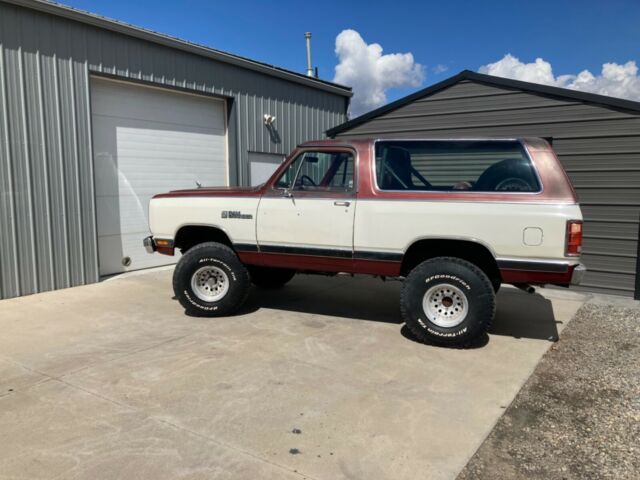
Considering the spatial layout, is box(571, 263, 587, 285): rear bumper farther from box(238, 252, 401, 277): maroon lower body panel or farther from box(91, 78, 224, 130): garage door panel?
box(91, 78, 224, 130): garage door panel

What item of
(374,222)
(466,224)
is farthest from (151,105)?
(466,224)

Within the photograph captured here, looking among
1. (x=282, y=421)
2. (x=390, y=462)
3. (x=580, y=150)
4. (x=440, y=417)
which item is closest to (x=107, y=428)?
(x=282, y=421)

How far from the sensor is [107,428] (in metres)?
3.29

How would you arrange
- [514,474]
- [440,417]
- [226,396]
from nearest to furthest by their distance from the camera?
[514,474], [440,417], [226,396]

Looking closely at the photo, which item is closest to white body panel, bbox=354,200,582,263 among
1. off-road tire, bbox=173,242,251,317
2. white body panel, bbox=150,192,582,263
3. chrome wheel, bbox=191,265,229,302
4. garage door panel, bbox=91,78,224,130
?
white body panel, bbox=150,192,582,263

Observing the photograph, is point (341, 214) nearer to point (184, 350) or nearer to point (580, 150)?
point (184, 350)

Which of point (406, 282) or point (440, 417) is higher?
point (406, 282)

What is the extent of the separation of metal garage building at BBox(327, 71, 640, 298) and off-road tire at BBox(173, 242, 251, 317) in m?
3.58

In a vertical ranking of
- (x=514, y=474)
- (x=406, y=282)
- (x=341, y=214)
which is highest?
(x=341, y=214)

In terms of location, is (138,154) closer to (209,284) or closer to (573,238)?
(209,284)

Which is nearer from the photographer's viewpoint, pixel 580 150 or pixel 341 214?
pixel 341 214

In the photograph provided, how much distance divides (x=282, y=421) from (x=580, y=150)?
6539 mm

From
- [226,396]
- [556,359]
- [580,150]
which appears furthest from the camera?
[580,150]

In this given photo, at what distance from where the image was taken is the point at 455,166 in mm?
5137
